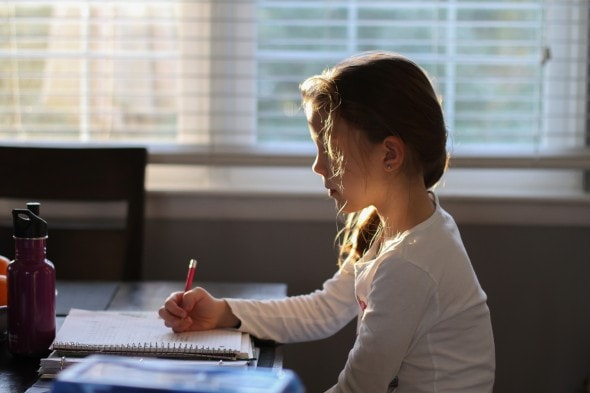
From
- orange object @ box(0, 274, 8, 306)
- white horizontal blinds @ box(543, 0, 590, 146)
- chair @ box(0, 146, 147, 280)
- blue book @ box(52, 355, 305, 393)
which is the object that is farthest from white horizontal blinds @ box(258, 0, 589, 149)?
blue book @ box(52, 355, 305, 393)

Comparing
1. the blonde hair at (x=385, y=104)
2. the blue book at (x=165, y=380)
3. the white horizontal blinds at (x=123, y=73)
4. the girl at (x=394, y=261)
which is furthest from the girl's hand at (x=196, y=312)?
the white horizontal blinds at (x=123, y=73)

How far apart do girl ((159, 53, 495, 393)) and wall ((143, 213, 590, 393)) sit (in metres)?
0.66

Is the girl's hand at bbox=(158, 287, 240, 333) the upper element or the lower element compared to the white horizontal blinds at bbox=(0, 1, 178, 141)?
lower

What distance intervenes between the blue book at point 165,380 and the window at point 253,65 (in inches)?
54.3

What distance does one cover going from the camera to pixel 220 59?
2109mm

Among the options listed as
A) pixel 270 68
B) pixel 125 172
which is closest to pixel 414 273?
pixel 125 172

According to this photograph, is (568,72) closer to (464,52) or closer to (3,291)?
(464,52)

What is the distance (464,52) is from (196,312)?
1.10m

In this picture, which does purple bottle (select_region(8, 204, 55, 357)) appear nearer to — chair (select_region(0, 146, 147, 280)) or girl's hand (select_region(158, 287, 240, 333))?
girl's hand (select_region(158, 287, 240, 333))

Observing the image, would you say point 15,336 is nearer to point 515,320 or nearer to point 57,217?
point 57,217

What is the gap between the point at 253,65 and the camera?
2146 mm

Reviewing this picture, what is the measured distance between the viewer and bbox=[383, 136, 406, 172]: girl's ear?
1287mm

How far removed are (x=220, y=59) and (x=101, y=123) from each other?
0.34 m

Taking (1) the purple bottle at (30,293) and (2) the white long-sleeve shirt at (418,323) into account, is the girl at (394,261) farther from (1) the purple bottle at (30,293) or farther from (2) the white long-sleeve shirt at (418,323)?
(1) the purple bottle at (30,293)
